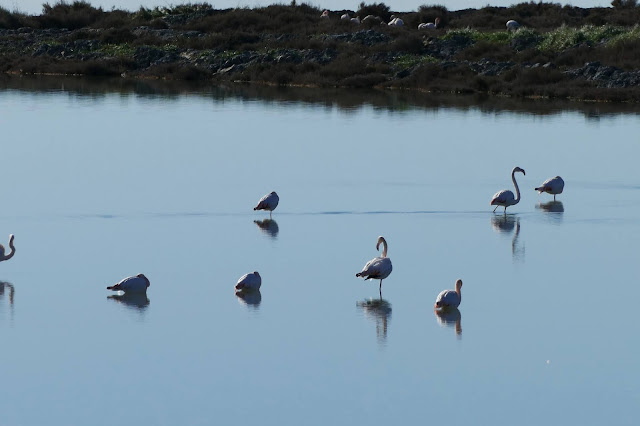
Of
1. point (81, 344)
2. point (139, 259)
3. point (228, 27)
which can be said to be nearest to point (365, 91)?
point (228, 27)

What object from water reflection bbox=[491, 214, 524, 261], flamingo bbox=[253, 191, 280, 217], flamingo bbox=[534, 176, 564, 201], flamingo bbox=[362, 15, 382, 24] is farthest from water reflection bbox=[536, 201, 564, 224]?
flamingo bbox=[362, 15, 382, 24]

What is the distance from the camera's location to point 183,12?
182 feet

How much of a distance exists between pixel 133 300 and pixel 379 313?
2.39 metres

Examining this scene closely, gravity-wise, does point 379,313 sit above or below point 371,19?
below

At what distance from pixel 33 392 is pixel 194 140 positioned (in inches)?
612

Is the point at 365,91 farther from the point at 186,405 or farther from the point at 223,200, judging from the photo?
the point at 186,405

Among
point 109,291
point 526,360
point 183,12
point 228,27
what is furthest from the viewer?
point 183,12

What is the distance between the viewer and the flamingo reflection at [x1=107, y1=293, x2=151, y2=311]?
11.5 meters

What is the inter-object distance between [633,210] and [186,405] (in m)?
9.78

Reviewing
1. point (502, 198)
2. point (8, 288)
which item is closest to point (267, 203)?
point (502, 198)

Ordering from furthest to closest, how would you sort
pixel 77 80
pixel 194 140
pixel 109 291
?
pixel 77 80 < pixel 194 140 < pixel 109 291

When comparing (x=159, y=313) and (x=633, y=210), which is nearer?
(x=159, y=313)

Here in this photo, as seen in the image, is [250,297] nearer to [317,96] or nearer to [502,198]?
[502,198]

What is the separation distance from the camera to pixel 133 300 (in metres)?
11.8
